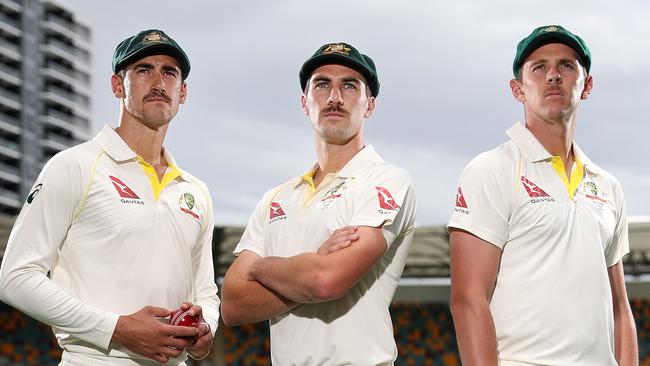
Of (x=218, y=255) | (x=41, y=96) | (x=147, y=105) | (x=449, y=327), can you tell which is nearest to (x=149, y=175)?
(x=147, y=105)

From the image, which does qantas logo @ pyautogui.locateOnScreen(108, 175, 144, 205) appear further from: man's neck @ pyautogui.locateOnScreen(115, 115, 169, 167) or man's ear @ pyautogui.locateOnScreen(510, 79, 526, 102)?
man's ear @ pyautogui.locateOnScreen(510, 79, 526, 102)

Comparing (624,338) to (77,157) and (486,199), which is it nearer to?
(486,199)

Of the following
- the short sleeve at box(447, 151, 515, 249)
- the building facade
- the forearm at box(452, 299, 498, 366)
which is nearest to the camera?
the forearm at box(452, 299, 498, 366)

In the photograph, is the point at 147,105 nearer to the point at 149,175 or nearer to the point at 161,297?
the point at 149,175

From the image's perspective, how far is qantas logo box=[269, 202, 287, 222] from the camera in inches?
152

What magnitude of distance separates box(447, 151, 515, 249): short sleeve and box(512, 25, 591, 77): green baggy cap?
525mm

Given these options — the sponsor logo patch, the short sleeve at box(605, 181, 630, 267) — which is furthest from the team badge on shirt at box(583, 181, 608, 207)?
the sponsor logo patch

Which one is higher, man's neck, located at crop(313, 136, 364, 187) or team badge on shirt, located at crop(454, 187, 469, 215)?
man's neck, located at crop(313, 136, 364, 187)

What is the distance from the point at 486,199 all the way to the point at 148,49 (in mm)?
1673

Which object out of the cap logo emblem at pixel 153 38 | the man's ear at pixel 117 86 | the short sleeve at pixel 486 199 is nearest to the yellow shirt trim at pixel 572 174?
the short sleeve at pixel 486 199

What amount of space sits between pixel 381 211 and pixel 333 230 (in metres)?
0.22

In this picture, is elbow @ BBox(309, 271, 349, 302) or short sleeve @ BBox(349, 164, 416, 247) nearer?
elbow @ BBox(309, 271, 349, 302)

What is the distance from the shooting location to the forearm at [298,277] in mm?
3410

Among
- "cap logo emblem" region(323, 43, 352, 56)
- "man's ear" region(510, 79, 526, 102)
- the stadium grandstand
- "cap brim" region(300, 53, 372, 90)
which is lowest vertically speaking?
the stadium grandstand
